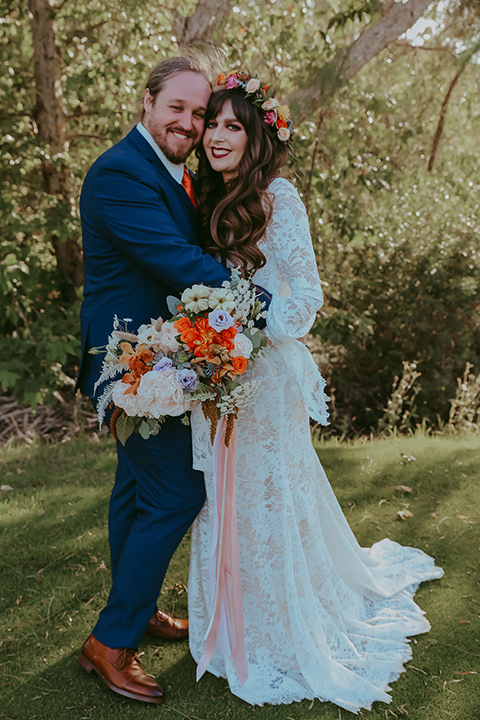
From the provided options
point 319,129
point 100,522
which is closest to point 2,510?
point 100,522

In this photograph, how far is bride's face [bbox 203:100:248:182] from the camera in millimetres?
2490

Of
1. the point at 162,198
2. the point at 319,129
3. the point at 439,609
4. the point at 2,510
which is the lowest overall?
the point at 2,510

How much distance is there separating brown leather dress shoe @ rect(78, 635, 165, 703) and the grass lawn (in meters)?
0.05

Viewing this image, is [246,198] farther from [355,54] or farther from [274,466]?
[355,54]

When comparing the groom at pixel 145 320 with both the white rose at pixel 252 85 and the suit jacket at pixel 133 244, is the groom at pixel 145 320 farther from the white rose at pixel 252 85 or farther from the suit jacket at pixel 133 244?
the white rose at pixel 252 85

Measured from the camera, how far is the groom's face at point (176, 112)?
2426 mm

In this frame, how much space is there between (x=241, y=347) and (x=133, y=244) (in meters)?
0.55

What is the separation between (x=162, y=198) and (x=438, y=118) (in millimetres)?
10259

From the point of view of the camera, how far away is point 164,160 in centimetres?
245

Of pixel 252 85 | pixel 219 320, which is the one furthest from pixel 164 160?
pixel 219 320

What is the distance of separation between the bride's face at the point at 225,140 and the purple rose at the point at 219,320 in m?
0.78

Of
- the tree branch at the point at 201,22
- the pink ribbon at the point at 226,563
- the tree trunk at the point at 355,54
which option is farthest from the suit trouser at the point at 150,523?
the tree trunk at the point at 355,54

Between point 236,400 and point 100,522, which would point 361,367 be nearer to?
point 100,522

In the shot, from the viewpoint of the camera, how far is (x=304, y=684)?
8.16ft
